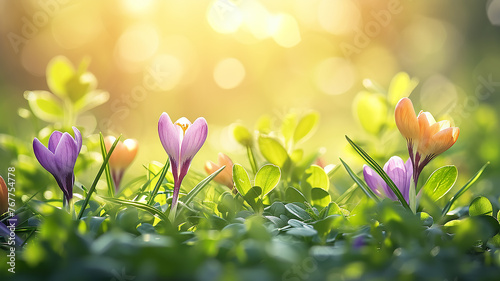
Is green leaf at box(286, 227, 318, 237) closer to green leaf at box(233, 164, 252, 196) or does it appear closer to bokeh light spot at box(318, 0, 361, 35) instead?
green leaf at box(233, 164, 252, 196)

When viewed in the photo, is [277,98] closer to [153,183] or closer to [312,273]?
[153,183]

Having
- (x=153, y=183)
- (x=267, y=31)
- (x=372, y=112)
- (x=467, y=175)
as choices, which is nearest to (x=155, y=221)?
(x=153, y=183)

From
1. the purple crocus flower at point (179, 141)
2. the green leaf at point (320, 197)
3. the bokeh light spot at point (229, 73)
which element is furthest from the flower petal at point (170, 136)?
the bokeh light spot at point (229, 73)

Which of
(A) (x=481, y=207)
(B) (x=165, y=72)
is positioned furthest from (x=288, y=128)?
(B) (x=165, y=72)

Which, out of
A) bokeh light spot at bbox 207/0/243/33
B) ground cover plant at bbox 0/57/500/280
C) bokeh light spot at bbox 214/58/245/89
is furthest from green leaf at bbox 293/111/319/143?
bokeh light spot at bbox 214/58/245/89

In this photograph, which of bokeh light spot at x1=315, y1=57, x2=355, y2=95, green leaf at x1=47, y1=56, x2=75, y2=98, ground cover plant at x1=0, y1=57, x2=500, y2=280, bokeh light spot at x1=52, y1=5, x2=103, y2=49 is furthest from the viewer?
bokeh light spot at x1=315, y1=57, x2=355, y2=95
